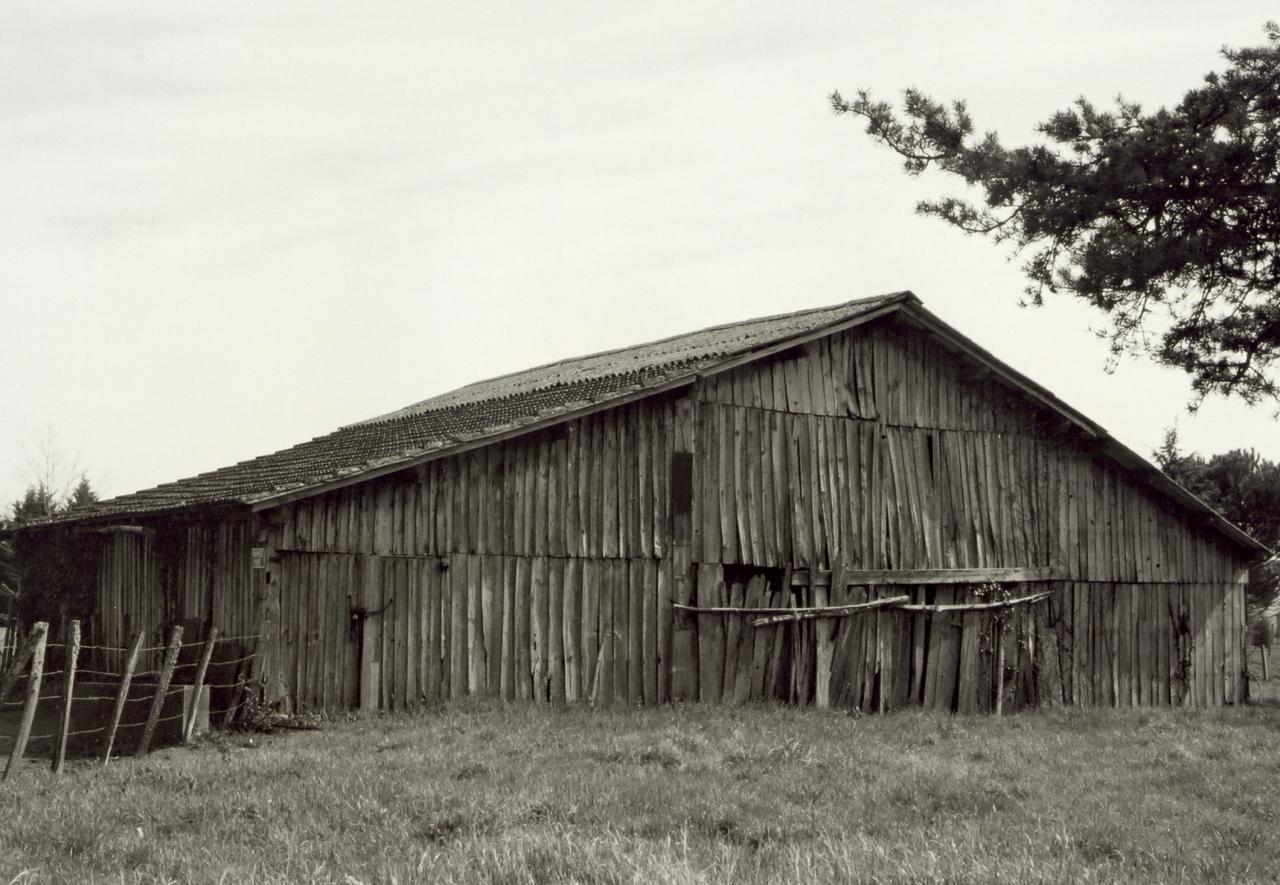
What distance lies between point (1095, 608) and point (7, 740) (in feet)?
55.0

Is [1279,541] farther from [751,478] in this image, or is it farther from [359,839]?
[359,839]

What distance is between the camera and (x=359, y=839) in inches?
370

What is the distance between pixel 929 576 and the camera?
2094 cm

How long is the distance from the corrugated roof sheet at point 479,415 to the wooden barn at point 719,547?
0.11m

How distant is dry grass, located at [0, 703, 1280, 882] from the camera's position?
27.5 feet

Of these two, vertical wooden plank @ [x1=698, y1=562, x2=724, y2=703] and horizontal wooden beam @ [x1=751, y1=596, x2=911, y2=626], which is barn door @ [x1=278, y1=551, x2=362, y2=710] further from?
horizontal wooden beam @ [x1=751, y1=596, x2=911, y2=626]

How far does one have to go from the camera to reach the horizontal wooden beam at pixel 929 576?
1998 centimetres

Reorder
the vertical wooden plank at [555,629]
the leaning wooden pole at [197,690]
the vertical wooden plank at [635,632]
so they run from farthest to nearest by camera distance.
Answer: the vertical wooden plank at [635,632] → the vertical wooden plank at [555,629] → the leaning wooden pole at [197,690]

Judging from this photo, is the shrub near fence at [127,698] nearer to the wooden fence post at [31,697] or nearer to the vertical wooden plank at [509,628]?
the wooden fence post at [31,697]

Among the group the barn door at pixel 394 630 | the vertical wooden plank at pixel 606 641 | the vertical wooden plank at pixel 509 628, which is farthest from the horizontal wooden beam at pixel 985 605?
the barn door at pixel 394 630

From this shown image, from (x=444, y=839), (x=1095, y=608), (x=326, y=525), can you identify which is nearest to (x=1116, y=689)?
(x=1095, y=608)

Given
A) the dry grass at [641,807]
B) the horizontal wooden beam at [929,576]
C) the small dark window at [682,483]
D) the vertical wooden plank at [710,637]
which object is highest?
the small dark window at [682,483]

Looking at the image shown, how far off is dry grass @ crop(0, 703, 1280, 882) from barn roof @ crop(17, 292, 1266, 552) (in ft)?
10.6

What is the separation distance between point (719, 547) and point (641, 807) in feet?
28.7
